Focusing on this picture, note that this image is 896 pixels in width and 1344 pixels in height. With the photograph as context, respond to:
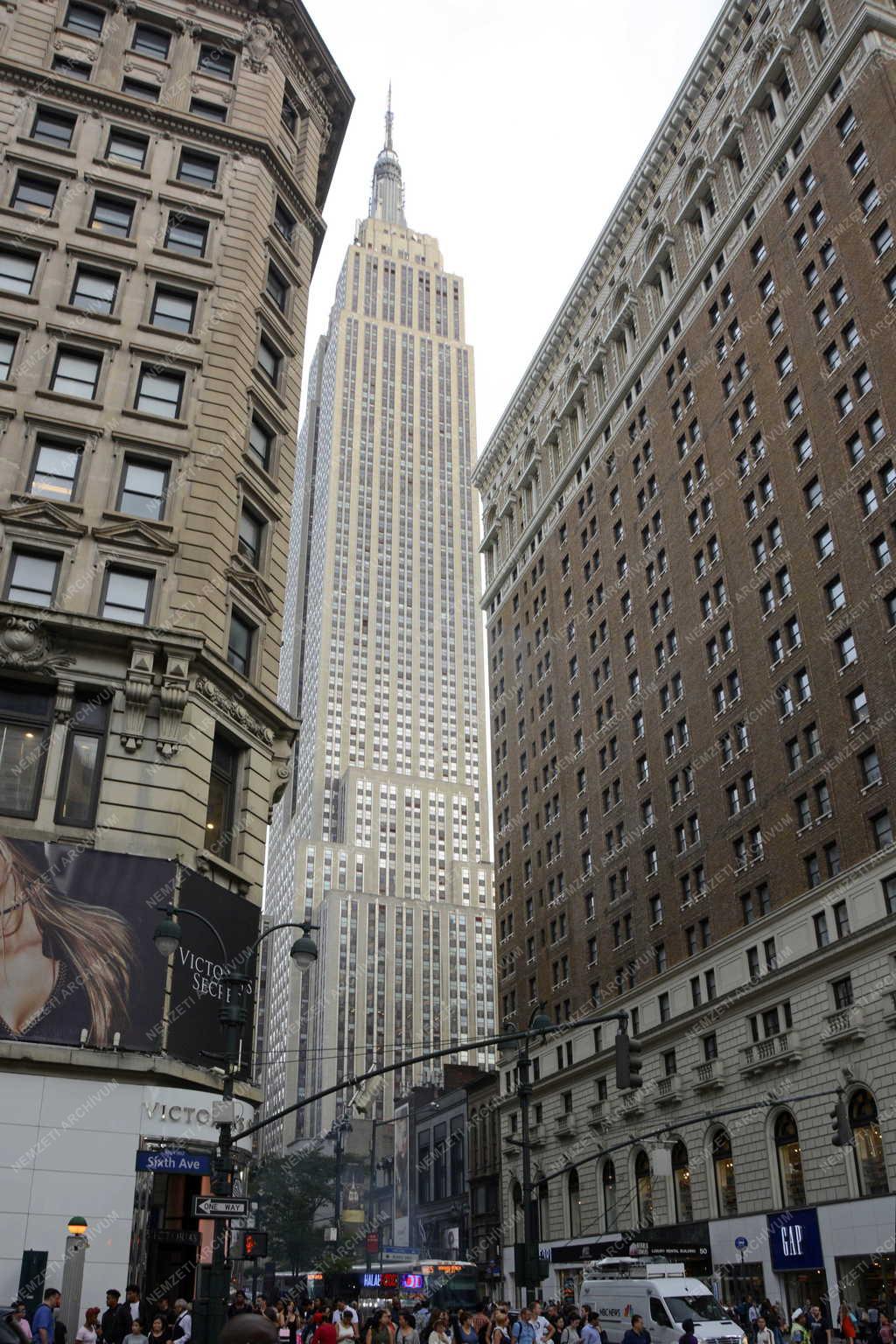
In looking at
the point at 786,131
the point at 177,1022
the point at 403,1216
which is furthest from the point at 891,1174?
the point at 403,1216

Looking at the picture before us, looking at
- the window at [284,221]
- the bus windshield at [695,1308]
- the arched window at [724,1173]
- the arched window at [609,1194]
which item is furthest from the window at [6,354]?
the arched window at [609,1194]

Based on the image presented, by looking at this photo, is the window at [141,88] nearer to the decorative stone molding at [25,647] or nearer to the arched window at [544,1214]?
the decorative stone molding at [25,647]

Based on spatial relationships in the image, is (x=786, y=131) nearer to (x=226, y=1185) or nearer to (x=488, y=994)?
(x=226, y=1185)

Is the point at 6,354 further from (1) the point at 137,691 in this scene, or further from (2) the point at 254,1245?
(2) the point at 254,1245

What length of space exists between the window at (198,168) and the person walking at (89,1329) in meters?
31.1

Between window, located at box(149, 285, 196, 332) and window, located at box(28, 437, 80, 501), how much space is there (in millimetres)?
5370

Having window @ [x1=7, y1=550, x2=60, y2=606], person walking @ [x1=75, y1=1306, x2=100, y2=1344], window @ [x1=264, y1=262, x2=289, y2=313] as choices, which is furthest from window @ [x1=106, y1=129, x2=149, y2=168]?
person walking @ [x1=75, y1=1306, x2=100, y2=1344]

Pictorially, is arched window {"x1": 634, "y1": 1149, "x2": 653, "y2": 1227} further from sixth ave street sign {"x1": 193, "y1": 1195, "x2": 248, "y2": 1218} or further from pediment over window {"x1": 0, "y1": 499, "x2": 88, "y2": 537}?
pediment over window {"x1": 0, "y1": 499, "x2": 88, "y2": 537}

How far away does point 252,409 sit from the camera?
1325 inches

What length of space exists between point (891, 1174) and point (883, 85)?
4863 centimetres

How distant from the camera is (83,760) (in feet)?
83.7

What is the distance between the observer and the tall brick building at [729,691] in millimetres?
47094

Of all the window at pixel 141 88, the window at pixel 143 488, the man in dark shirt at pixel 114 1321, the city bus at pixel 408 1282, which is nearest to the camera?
the man in dark shirt at pixel 114 1321

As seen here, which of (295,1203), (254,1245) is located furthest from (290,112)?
(295,1203)
